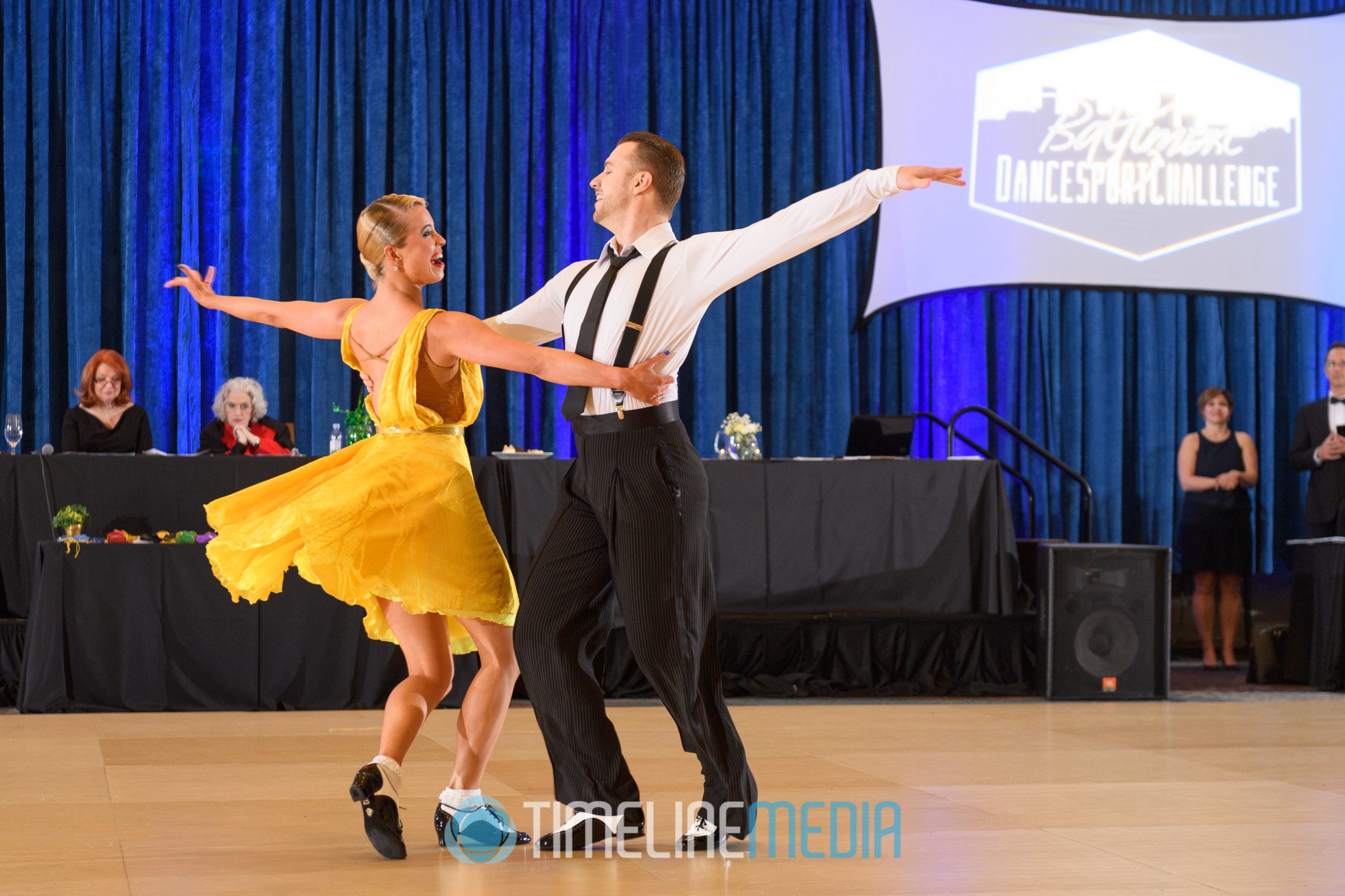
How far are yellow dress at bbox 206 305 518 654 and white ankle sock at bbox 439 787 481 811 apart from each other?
38 centimetres

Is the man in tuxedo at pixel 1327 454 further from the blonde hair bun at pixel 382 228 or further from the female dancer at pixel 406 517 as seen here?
the blonde hair bun at pixel 382 228

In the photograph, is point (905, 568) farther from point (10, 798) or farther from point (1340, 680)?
point (10, 798)

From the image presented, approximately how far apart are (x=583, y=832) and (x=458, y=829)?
290 mm

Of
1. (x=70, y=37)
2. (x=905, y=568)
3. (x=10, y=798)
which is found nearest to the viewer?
(x=10, y=798)

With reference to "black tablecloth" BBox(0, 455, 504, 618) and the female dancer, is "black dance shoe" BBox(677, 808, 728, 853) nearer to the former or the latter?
the female dancer

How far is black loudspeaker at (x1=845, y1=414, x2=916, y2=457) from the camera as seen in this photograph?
7.27m

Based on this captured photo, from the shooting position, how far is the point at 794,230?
10.1ft

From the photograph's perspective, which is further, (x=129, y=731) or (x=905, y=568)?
(x=905, y=568)

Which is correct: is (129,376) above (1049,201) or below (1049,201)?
below

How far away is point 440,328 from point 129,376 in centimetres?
432

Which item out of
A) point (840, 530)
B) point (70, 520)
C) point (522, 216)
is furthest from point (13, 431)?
point (840, 530)

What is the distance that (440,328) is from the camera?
3.20 metres

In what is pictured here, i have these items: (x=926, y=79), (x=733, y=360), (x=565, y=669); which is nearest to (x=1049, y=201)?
(x=926, y=79)

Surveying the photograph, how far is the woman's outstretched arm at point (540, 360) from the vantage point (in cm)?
299
